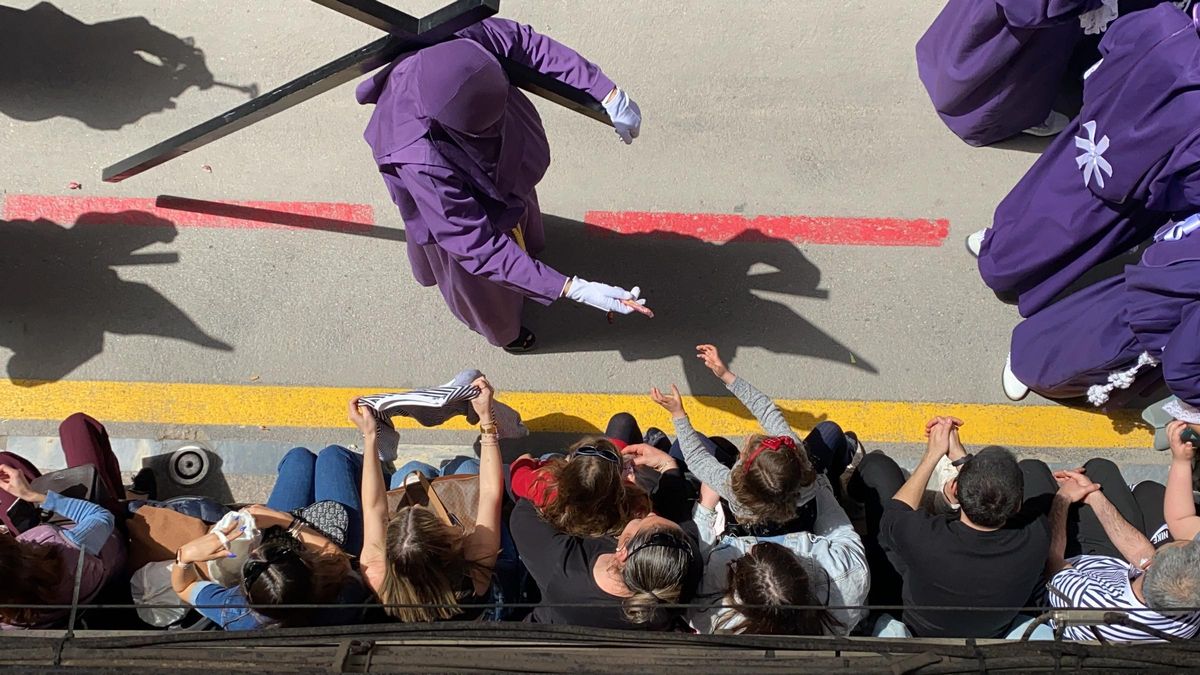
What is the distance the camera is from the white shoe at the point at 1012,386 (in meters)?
3.91

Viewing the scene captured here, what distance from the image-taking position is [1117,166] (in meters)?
2.95

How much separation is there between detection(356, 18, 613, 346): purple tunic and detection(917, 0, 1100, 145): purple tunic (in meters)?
1.43

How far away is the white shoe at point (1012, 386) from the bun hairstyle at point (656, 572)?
2.06 meters

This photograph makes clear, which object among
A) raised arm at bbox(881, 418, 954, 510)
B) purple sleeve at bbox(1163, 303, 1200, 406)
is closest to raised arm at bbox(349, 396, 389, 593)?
raised arm at bbox(881, 418, 954, 510)

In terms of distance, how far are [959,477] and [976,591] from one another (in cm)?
36

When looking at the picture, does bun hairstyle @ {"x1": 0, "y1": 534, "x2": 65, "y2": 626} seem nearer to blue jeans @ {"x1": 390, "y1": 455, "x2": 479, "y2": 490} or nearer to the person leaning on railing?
the person leaning on railing

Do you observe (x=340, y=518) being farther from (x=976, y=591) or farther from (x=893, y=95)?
(x=893, y=95)

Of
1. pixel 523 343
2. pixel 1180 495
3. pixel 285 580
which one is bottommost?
pixel 285 580

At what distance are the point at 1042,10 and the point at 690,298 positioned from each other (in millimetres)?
1798

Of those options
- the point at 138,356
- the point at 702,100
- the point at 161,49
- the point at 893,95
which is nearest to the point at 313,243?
the point at 138,356

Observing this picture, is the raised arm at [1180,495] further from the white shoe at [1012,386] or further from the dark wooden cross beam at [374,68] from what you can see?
the dark wooden cross beam at [374,68]

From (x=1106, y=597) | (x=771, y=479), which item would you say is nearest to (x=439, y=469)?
(x=771, y=479)

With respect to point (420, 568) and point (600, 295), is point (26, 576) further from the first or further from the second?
point (600, 295)

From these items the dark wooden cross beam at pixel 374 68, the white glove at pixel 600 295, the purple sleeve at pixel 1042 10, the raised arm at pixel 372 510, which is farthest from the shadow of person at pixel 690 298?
the purple sleeve at pixel 1042 10
